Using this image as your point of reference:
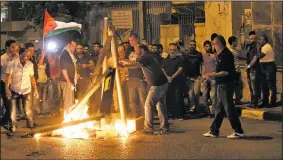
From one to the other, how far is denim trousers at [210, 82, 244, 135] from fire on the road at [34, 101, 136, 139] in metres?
1.61

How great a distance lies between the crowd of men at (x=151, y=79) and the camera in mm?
9445

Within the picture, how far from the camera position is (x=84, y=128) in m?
10.2

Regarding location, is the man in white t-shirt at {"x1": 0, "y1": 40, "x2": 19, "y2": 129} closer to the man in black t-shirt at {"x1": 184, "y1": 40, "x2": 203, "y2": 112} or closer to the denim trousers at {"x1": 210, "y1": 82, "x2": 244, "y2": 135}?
the denim trousers at {"x1": 210, "y1": 82, "x2": 244, "y2": 135}

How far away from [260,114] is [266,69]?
121cm

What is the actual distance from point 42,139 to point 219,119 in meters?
2.98

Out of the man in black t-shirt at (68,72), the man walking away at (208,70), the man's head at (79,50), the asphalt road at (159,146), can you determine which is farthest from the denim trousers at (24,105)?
the man walking away at (208,70)

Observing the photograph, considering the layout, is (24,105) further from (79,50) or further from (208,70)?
(208,70)

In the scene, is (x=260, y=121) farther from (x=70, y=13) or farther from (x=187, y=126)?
(x=70, y=13)

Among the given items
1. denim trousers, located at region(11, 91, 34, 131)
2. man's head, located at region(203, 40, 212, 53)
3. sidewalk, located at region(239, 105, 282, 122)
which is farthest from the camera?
man's head, located at region(203, 40, 212, 53)

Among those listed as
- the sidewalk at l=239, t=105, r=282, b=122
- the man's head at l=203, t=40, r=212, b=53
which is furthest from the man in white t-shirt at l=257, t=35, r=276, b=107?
the man's head at l=203, t=40, r=212, b=53

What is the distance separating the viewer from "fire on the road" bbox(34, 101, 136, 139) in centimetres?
A: 989

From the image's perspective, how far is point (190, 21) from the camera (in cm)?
1794

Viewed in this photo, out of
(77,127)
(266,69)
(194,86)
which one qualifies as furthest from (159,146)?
(266,69)

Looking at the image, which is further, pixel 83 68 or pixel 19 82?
pixel 83 68
